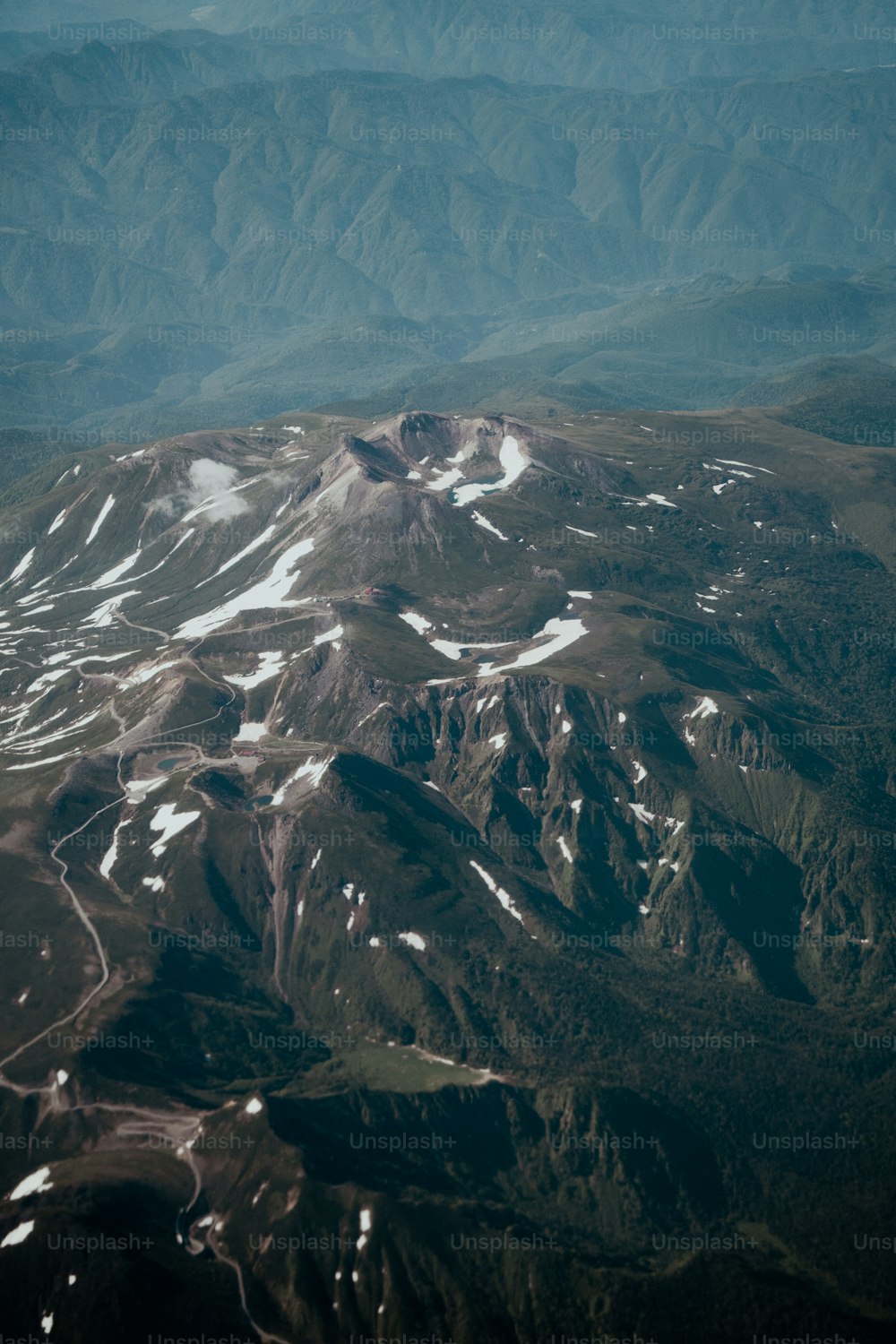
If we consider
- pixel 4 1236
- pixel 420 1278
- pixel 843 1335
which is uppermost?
pixel 4 1236

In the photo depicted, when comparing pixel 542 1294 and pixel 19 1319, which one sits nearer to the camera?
pixel 19 1319

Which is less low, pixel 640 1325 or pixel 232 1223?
pixel 232 1223

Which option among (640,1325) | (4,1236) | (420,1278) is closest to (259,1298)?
(420,1278)

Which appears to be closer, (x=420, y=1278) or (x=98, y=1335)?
(x=98, y=1335)

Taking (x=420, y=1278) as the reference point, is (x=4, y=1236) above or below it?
above

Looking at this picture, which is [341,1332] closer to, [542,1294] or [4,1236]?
[542,1294]

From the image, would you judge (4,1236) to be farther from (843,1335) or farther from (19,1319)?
(843,1335)

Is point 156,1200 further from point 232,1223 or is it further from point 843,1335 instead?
point 843,1335

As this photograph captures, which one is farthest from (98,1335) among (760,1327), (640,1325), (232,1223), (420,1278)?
(760,1327)
